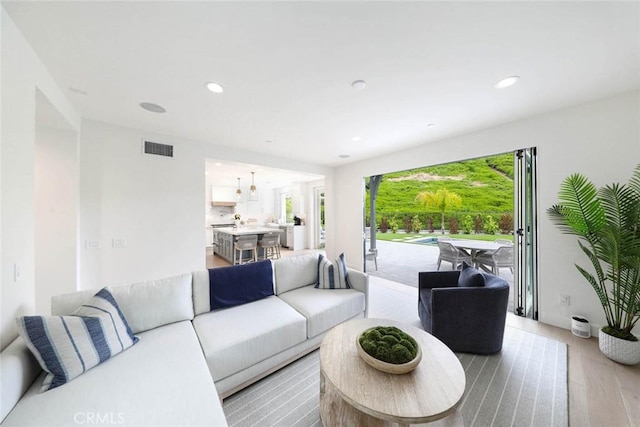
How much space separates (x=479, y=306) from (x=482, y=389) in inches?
25.8

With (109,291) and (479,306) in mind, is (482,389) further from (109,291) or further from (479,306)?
(109,291)

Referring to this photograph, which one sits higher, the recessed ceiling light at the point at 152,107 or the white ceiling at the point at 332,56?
the recessed ceiling light at the point at 152,107

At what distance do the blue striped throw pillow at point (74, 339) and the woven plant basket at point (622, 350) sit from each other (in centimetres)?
405

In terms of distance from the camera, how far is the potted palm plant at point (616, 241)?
1.94 metres

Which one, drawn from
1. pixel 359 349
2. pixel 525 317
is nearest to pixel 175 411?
pixel 359 349

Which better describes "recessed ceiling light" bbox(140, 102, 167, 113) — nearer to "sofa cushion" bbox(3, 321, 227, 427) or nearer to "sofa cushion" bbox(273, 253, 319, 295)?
"sofa cushion" bbox(273, 253, 319, 295)

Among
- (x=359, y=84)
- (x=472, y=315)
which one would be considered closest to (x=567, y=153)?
(x=472, y=315)

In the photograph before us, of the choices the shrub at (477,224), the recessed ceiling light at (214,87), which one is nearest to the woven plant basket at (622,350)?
the recessed ceiling light at (214,87)

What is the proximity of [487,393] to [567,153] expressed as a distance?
277cm

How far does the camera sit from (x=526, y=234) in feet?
9.32

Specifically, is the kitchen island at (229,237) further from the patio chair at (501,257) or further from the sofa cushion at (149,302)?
the patio chair at (501,257)

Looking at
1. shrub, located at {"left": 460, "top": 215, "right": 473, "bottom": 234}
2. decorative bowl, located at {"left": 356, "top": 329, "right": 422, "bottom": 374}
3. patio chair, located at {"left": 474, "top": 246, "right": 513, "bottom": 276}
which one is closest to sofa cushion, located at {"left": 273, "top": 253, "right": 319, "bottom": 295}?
decorative bowl, located at {"left": 356, "top": 329, "right": 422, "bottom": 374}

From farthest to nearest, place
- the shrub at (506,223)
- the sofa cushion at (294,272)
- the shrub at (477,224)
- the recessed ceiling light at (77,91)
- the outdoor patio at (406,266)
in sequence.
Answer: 1. the shrub at (477,224)
2. the shrub at (506,223)
3. the outdoor patio at (406,266)
4. the sofa cushion at (294,272)
5. the recessed ceiling light at (77,91)

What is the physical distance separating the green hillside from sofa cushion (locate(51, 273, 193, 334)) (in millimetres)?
7379
